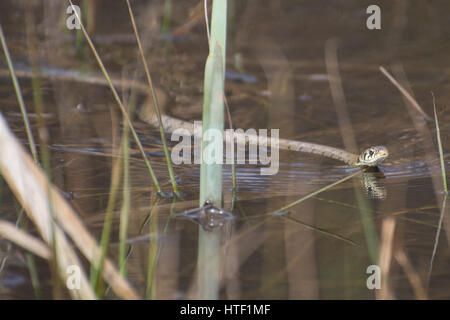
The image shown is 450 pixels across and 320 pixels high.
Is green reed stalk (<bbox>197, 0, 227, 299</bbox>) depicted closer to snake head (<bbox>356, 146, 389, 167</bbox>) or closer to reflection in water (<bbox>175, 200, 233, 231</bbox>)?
reflection in water (<bbox>175, 200, 233, 231</bbox>)

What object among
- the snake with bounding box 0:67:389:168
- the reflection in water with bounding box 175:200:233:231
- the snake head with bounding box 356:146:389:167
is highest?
the snake with bounding box 0:67:389:168

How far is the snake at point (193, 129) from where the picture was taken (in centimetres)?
482

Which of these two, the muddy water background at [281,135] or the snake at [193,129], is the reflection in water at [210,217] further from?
the snake at [193,129]

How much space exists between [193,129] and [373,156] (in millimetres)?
1798

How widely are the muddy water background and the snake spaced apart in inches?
5.9

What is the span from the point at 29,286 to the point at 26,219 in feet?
2.32

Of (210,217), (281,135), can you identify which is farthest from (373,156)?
(210,217)

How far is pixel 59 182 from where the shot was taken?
12.8ft

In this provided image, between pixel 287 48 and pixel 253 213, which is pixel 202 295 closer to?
pixel 253 213

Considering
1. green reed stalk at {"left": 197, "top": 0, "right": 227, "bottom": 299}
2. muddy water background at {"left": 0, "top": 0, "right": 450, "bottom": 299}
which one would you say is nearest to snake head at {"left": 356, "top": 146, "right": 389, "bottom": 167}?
muddy water background at {"left": 0, "top": 0, "right": 450, "bottom": 299}

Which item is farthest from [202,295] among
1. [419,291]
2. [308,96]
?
[308,96]

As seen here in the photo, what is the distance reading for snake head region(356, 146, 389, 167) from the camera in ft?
15.6

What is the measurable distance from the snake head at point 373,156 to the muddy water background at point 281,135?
0.15 m

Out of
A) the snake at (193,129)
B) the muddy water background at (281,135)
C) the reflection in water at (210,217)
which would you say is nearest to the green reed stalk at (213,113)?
the muddy water background at (281,135)
